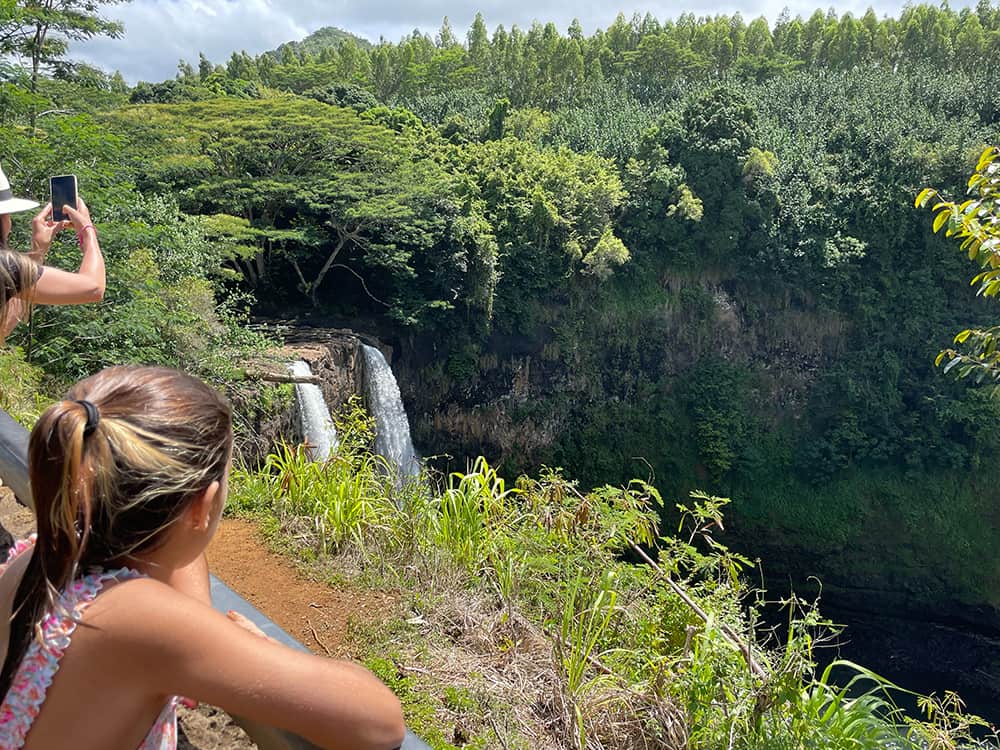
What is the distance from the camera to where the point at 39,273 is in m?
1.79

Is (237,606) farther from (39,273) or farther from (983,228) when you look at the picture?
(983,228)

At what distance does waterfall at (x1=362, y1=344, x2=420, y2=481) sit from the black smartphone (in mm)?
8985

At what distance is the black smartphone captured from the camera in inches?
88.2

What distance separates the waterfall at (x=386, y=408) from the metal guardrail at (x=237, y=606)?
9.26m

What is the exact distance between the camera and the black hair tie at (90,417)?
2.84 feet

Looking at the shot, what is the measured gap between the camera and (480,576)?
301 cm

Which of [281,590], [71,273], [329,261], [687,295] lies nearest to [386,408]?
[329,261]

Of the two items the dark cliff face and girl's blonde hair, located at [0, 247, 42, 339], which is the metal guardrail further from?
the dark cliff face

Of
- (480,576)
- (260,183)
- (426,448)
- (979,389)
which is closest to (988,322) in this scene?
(979,389)

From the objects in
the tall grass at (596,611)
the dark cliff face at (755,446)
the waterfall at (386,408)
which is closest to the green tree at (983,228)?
the tall grass at (596,611)

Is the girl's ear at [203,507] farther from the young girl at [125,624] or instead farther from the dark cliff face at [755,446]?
the dark cliff face at [755,446]

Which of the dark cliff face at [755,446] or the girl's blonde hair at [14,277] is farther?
the dark cliff face at [755,446]

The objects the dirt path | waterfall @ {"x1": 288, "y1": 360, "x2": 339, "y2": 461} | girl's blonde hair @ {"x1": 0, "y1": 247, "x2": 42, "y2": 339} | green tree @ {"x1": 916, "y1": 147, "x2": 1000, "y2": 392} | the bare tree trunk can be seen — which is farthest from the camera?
the bare tree trunk

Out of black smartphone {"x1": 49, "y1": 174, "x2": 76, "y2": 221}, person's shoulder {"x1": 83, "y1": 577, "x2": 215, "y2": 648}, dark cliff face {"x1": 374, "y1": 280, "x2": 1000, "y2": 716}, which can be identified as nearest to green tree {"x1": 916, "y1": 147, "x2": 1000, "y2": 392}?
person's shoulder {"x1": 83, "y1": 577, "x2": 215, "y2": 648}
